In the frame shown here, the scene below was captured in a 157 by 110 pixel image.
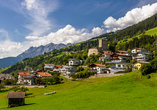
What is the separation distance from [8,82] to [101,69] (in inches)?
2517

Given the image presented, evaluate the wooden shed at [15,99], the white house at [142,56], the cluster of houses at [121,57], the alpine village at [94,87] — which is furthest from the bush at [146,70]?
the wooden shed at [15,99]

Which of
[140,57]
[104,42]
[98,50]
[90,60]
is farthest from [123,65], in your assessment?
[104,42]

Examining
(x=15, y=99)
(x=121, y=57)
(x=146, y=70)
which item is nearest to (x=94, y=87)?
(x=146, y=70)

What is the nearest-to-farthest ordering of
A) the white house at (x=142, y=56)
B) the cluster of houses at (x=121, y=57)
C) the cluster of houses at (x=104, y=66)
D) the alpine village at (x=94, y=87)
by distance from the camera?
the alpine village at (x=94, y=87), the cluster of houses at (x=121, y=57), the cluster of houses at (x=104, y=66), the white house at (x=142, y=56)

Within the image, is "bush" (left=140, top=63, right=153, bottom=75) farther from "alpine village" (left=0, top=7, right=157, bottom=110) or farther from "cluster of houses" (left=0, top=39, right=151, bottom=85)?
"cluster of houses" (left=0, top=39, right=151, bottom=85)

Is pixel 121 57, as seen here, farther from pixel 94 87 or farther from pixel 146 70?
pixel 94 87

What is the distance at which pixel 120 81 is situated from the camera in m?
51.2

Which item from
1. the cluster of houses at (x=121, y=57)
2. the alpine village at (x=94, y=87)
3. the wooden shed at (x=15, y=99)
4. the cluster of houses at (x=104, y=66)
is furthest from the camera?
the cluster of houses at (x=104, y=66)

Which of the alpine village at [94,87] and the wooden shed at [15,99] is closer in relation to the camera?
the alpine village at [94,87]

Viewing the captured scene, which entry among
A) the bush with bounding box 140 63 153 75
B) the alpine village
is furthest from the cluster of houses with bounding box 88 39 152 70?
the bush with bounding box 140 63 153 75

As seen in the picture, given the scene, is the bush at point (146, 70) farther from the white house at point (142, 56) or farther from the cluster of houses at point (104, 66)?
the white house at point (142, 56)

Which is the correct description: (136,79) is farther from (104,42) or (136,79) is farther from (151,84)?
(104,42)

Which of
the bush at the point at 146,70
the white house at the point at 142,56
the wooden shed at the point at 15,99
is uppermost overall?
the white house at the point at 142,56

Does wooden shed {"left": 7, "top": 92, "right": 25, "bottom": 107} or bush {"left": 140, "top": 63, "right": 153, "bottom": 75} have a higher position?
bush {"left": 140, "top": 63, "right": 153, "bottom": 75}
